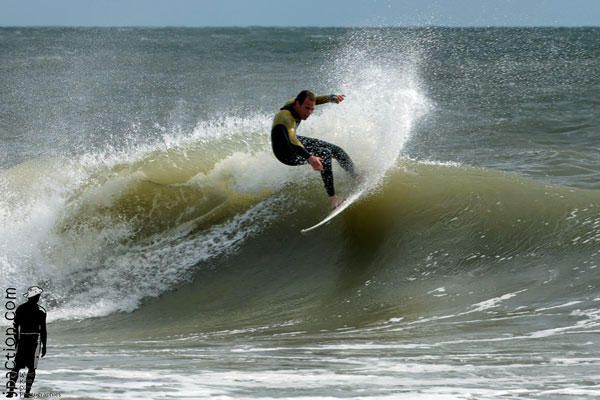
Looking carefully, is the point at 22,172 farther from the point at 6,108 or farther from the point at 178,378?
the point at 6,108

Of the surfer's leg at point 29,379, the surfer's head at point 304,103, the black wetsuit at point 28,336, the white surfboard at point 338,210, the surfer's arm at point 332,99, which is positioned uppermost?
the surfer's arm at point 332,99

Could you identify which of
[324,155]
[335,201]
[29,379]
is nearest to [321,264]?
[335,201]

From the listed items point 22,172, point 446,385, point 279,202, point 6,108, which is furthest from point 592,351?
point 6,108

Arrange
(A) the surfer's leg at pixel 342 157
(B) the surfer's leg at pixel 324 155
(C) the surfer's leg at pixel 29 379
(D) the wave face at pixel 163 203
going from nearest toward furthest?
(C) the surfer's leg at pixel 29 379, (B) the surfer's leg at pixel 324 155, (D) the wave face at pixel 163 203, (A) the surfer's leg at pixel 342 157

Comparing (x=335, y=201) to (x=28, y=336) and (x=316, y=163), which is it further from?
(x=28, y=336)

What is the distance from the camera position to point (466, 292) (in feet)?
27.4

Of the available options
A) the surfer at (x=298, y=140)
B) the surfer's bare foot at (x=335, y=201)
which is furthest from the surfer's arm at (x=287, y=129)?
the surfer's bare foot at (x=335, y=201)

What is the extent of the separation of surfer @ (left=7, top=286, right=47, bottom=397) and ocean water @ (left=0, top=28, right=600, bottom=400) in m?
0.14

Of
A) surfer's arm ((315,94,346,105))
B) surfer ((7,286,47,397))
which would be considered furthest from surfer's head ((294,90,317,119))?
surfer ((7,286,47,397))

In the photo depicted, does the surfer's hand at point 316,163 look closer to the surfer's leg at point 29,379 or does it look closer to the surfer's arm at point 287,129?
the surfer's arm at point 287,129

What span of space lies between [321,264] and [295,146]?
1.21 metres

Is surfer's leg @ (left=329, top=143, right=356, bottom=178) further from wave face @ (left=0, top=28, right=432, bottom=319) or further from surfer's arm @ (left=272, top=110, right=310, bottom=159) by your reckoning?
surfer's arm @ (left=272, top=110, right=310, bottom=159)

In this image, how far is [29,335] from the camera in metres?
4.89

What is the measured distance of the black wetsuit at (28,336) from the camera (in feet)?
15.6
